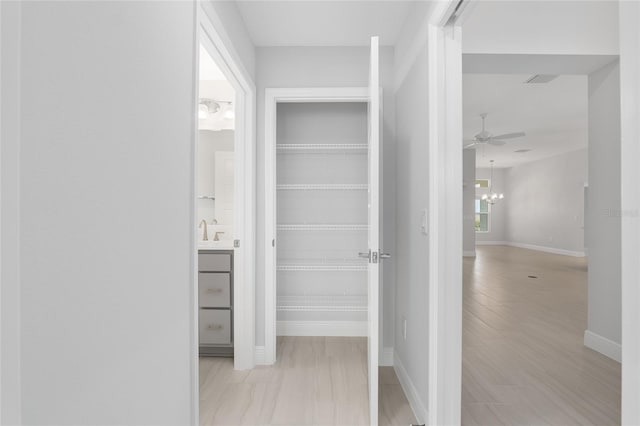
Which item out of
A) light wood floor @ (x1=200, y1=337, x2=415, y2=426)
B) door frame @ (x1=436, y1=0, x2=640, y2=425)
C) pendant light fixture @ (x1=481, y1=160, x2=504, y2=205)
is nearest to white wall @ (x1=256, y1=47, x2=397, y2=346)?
light wood floor @ (x1=200, y1=337, x2=415, y2=426)

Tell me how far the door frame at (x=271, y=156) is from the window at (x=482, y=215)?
32.7ft

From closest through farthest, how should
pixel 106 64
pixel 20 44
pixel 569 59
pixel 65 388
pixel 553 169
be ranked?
1. pixel 20 44
2. pixel 65 388
3. pixel 106 64
4. pixel 569 59
5. pixel 553 169

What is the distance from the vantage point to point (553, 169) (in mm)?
3531

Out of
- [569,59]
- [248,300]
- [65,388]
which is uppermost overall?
[569,59]

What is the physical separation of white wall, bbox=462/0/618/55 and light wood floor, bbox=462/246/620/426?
1.40 meters

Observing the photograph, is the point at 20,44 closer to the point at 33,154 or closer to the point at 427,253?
the point at 33,154

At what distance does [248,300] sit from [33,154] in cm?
204

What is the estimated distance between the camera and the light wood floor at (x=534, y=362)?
1811 mm

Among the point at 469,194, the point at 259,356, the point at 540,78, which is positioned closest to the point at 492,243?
the point at 469,194

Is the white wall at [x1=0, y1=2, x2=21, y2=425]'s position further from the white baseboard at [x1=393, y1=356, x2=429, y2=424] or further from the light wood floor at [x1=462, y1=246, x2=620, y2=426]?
Result: the light wood floor at [x1=462, y1=246, x2=620, y2=426]

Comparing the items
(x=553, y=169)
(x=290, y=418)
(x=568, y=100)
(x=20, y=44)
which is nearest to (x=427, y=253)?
(x=290, y=418)

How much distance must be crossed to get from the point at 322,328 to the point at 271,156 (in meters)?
1.70

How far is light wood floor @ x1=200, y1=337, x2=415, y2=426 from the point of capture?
6.15ft

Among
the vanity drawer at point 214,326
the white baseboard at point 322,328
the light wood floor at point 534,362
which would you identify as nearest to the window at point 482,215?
the light wood floor at point 534,362
